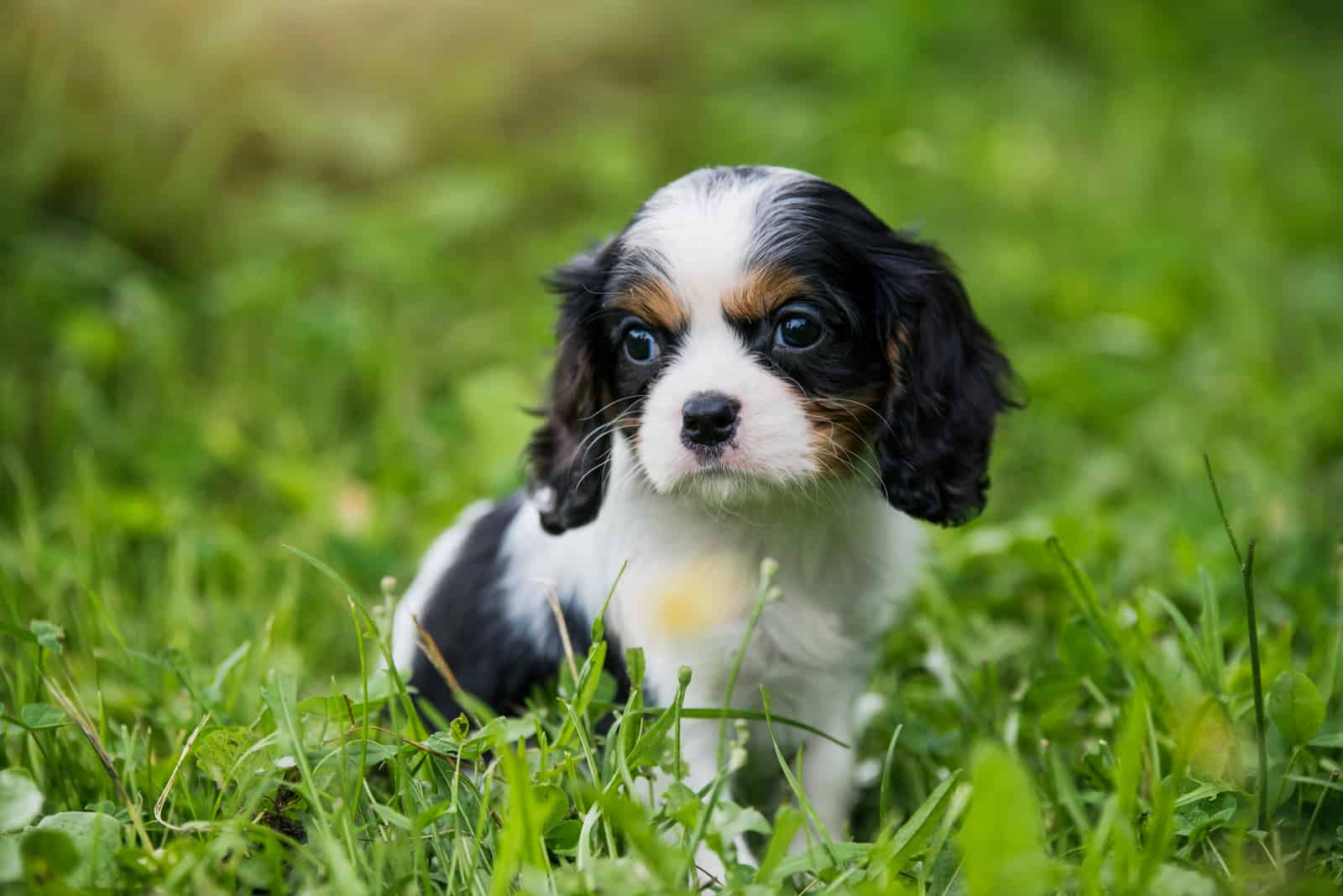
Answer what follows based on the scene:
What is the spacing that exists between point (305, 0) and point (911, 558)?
191 inches

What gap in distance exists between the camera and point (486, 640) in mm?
2896

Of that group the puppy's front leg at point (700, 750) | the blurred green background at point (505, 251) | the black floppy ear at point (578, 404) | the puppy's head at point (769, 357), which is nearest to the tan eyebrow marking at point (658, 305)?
the puppy's head at point (769, 357)

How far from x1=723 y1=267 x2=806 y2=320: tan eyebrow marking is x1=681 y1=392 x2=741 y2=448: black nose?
19cm

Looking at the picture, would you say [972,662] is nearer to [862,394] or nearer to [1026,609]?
[1026,609]

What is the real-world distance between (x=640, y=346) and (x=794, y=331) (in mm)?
313

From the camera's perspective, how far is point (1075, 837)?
2.45 metres

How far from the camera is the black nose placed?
2350 mm

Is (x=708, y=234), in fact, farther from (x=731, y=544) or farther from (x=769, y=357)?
(x=731, y=544)

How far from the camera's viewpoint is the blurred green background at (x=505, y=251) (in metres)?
3.83

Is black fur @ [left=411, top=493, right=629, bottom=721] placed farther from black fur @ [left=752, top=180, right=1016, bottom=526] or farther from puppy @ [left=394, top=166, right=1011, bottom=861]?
black fur @ [left=752, top=180, right=1016, bottom=526]

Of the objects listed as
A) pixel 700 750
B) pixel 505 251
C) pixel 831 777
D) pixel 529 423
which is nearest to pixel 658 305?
pixel 700 750

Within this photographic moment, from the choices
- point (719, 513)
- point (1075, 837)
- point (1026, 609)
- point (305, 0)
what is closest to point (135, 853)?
point (719, 513)

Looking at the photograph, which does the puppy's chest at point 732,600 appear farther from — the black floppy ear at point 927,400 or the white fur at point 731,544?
the black floppy ear at point 927,400

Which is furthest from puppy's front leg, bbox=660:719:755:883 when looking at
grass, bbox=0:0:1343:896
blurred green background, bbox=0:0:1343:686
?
Answer: blurred green background, bbox=0:0:1343:686
